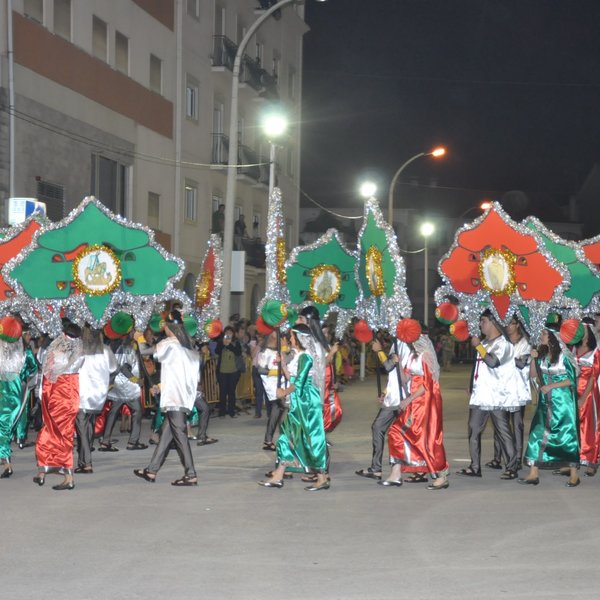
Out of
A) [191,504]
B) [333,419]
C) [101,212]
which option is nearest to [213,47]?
[101,212]

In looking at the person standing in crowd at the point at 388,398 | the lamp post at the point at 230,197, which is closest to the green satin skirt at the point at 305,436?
the person standing in crowd at the point at 388,398

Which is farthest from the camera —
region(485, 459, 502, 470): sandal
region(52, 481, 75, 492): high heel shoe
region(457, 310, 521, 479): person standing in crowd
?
region(485, 459, 502, 470): sandal

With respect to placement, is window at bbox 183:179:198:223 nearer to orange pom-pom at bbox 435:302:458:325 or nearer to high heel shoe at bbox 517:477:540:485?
orange pom-pom at bbox 435:302:458:325

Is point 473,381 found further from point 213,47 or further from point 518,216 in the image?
point 518,216

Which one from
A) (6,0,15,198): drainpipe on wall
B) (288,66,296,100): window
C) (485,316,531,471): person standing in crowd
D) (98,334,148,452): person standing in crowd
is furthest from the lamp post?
(288,66,296,100): window

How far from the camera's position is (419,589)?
7.32 meters

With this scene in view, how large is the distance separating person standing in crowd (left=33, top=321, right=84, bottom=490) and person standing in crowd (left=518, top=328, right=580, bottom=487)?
458 cm

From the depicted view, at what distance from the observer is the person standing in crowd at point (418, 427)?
12.0 meters

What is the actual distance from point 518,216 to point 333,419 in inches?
2887

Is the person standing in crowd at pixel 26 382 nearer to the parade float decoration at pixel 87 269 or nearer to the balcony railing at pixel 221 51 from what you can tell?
the parade float decoration at pixel 87 269

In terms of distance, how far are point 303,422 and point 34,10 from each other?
16527 mm

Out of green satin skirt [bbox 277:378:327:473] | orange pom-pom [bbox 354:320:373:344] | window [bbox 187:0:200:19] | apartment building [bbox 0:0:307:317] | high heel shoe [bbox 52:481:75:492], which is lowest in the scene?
high heel shoe [bbox 52:481:75:492]

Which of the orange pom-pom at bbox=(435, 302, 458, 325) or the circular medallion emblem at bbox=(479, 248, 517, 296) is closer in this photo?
the orange pom-pom at bbox=(435, 302, 458, 325)

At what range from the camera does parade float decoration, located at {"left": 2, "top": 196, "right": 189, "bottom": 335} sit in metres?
16.2
